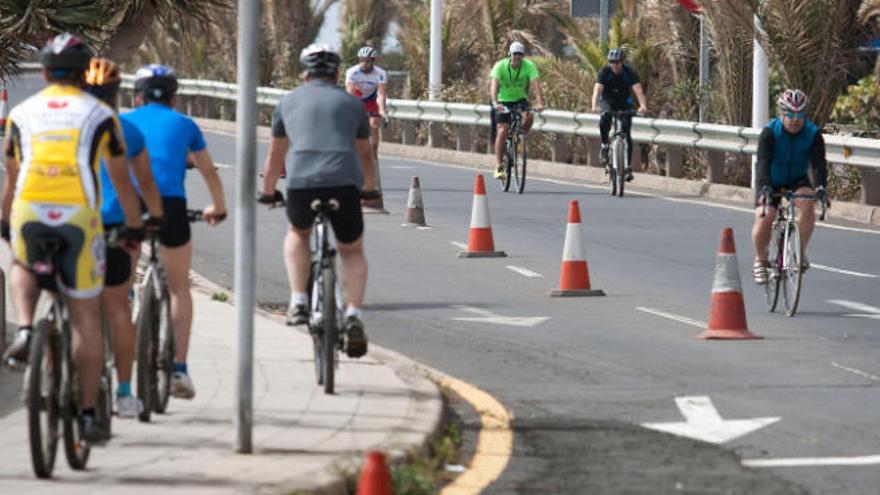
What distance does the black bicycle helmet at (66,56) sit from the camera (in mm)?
9242

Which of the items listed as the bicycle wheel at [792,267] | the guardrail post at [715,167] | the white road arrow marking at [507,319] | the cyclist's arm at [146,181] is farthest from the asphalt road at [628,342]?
the guardrail post at [715,167]

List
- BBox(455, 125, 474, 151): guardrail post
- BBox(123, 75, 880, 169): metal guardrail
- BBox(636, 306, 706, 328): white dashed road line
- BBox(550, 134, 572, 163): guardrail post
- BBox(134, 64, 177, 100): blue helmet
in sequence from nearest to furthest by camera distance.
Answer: BBox(134, 64, 177, 100): blue helmet
BBox(636, 306, 706, 328): white dashed road line
BBox(123, 75, 880, 169): metal guardrail
BBox(550, 134, 572, 163): guardrail post
BBox(455, 125, 474, 151): guardrail post

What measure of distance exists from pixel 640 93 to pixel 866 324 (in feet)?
38.9

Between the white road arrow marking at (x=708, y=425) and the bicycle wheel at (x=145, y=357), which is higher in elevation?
the bicycle wheel at (x=145, y=357)

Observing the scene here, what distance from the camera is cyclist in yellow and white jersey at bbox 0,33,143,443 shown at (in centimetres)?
899

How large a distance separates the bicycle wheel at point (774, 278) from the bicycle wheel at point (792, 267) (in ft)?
0.20

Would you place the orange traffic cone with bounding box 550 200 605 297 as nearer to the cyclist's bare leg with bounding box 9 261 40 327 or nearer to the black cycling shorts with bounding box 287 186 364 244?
the black cycling shorts with bounding box 287 186 364 244

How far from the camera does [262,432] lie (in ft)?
32.7

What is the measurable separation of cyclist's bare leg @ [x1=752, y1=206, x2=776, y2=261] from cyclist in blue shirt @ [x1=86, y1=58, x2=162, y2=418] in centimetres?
755

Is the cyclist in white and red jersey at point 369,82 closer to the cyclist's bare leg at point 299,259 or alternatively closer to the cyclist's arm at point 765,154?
the cyclist's arm at point 765,154

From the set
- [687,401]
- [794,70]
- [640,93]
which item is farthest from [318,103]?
[794,70]

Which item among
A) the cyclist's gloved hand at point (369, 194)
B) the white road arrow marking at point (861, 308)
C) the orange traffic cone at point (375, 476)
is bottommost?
the white road arrow marking at point (861, 308)

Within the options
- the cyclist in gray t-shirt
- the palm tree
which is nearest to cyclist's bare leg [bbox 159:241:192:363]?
the cyclist in gray t-shirt

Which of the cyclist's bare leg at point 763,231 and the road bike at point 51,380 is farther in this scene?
the cyclist's bare leg at point 763,231
